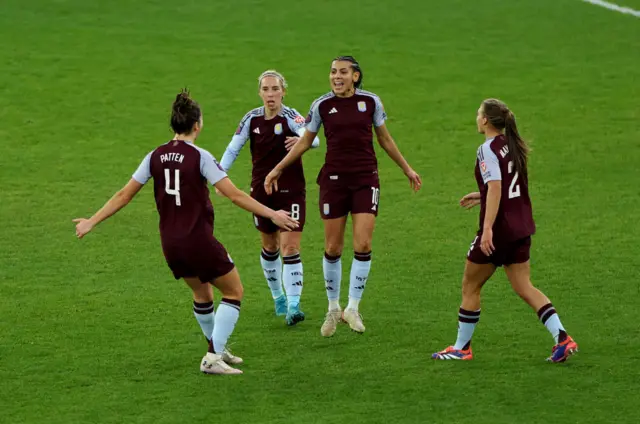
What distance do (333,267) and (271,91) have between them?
1.62 meters

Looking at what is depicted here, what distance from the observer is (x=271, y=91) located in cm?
1026

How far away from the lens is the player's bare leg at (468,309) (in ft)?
29.5

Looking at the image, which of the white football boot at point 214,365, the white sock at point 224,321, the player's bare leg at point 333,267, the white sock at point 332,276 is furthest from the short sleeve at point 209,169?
the white sock at point 332,276

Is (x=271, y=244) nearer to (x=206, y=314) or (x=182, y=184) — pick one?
(x=206, y=314)

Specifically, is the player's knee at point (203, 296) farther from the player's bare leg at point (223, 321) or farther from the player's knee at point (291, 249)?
the player's knee at point (291, 249)

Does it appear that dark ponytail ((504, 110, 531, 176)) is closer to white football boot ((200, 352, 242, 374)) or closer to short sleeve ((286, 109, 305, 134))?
short sleeve ((286, 109, 305, 134))

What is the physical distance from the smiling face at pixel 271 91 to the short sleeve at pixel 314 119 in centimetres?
47

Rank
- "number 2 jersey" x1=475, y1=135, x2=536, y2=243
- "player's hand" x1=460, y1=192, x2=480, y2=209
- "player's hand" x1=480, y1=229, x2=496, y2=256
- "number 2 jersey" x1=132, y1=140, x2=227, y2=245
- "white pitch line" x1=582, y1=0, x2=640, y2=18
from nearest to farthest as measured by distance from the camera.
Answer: "number 2 jersey" x1=132, y1=140, x2=227, y2=245, "player's hand" x1=480, y1=229, x2=496, y2=256, "number 2 jersey" x1=475, y1=135, x2=536, y2=243, "player's hand" x1=460, y1=192, x2=480, y2=209, "white pitch line" x1=582, y1=0, x2=640, y2=18

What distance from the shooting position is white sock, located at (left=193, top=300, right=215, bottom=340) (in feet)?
29.6

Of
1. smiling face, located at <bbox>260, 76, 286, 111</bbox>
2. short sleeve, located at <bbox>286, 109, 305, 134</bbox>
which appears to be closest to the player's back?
smiling face, located at <bbox>260, 76, 286, 111</bbox>

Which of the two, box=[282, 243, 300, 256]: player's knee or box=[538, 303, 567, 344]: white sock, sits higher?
box=[282, 243, 300, 256]: player's knee

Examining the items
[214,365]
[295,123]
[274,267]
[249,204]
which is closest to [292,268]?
[274,267]

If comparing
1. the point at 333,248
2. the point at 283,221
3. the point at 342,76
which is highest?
the point at 342,76

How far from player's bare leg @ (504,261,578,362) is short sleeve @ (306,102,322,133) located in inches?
82.3
